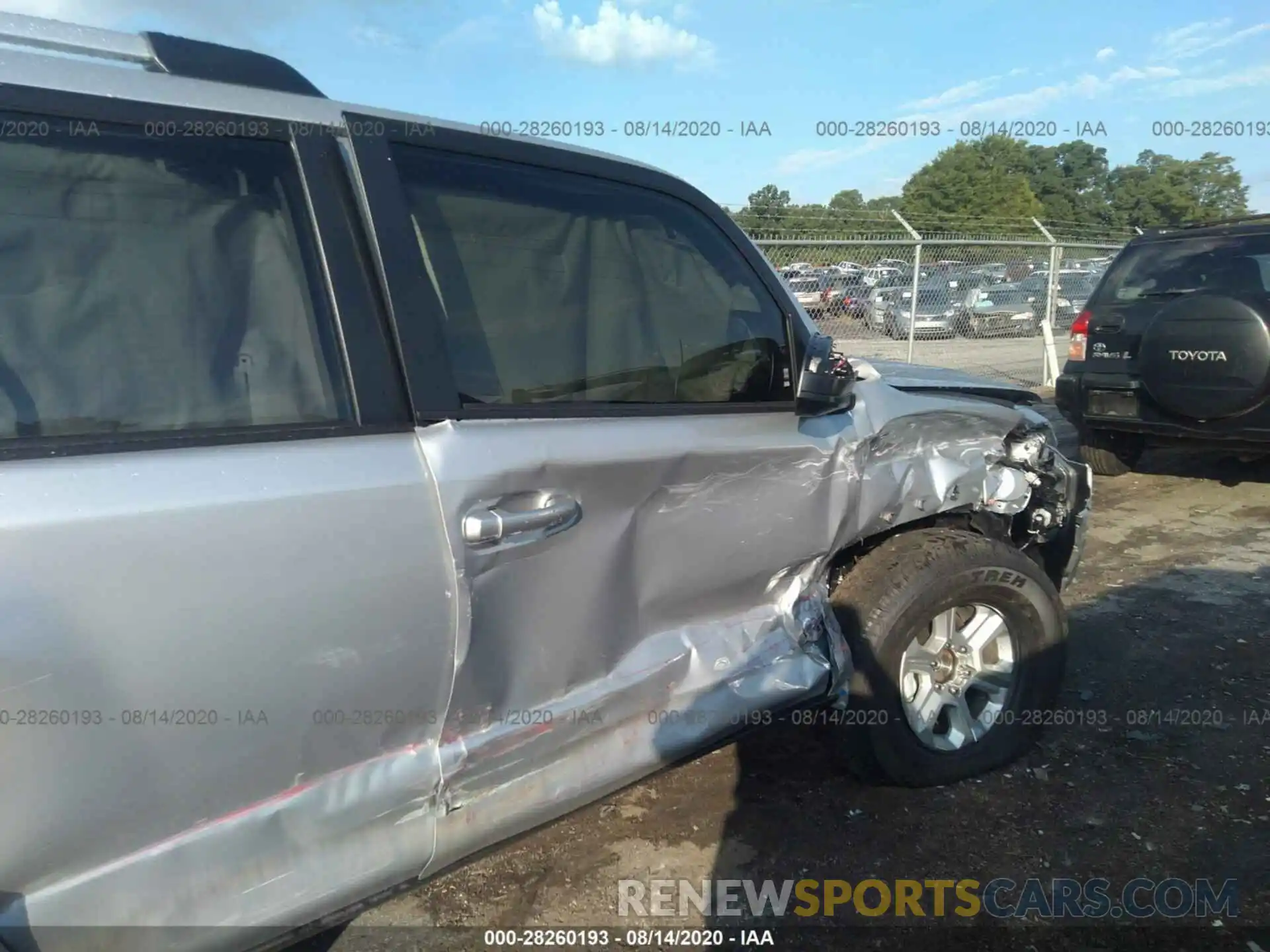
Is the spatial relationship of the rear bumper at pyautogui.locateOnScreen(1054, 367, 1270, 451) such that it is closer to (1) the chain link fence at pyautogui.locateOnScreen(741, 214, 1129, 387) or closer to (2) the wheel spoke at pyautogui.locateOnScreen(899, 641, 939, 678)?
(1) the chain link fence at pyautogui.locateOnScreen(741, 214, 1129, 387)

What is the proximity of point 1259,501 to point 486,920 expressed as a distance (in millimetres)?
6095

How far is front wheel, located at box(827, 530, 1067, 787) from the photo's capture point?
2.84m

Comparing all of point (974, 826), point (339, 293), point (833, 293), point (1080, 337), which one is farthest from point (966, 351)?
point (339, 293)

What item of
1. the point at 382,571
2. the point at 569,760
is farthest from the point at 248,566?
the point at 569,760

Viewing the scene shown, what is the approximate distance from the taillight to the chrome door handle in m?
5.63

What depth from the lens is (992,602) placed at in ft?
10.1

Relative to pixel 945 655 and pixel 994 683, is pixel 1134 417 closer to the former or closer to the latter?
pixel 994 683

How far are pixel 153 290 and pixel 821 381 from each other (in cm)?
164

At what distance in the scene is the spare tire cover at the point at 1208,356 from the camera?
5.22 m

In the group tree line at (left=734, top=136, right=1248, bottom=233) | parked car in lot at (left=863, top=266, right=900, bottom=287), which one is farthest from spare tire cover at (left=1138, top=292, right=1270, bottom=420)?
tree line at (left=734, top=136, right=1248, bottom=233)

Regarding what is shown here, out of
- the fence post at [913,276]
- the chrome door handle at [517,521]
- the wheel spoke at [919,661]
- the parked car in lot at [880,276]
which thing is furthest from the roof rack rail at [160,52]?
the fence post at [913,276]

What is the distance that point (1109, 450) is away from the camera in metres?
7.01

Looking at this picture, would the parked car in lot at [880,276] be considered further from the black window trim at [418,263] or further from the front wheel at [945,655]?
the black window trim at [418,263]

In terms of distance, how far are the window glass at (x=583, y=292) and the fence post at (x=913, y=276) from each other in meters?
7.68
